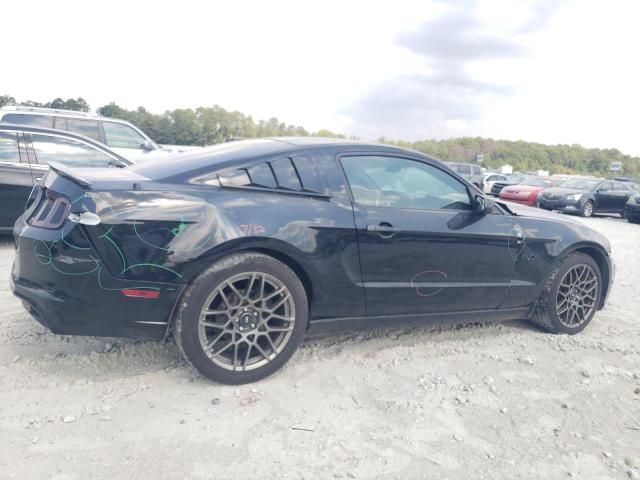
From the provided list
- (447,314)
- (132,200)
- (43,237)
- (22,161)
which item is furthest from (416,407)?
(22,161)

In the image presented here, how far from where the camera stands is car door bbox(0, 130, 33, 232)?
238 inches

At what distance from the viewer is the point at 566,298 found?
4301mm

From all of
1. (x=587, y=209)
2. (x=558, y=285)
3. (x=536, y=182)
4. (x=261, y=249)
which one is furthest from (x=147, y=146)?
(x=536, y=182)

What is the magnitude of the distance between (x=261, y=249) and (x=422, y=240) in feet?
3.68

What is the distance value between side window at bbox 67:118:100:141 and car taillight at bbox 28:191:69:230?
7.58 meters

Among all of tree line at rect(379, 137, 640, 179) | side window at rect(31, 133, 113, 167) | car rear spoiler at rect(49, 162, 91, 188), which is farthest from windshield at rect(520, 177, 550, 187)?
tree line at rect(379, 137, 640, 179)

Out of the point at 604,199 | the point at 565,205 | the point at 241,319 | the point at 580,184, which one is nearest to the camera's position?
the point at 241,319

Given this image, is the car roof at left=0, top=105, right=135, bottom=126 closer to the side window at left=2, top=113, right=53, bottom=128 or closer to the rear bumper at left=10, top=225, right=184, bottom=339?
the side window at left=2, top=113, right=53, bottom=128

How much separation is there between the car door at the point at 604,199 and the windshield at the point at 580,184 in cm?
23

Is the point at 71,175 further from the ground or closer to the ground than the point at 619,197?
further from the ground

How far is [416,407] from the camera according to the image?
2.96m

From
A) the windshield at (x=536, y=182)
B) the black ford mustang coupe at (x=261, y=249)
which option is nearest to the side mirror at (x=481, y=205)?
the black ford mustang coupe at (x=261, y=249)

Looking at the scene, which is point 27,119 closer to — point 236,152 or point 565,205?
point 236,152

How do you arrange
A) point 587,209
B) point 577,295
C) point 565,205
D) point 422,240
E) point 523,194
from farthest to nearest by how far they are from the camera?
point 523,194, point 587,209, point 565,205, point 577,295, point 422,240
